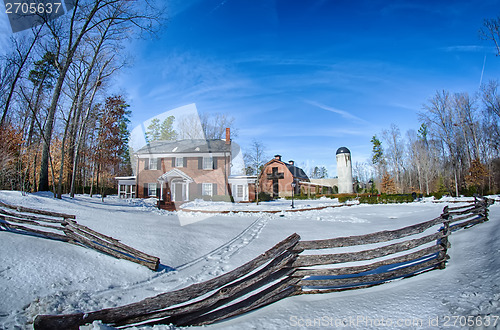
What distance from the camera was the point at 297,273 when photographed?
12.5 ft

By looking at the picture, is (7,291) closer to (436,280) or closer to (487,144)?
(436,280)

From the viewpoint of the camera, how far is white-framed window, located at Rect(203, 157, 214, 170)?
28766 mm

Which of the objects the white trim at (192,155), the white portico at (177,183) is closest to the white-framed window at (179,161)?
the white trim at (192,155)

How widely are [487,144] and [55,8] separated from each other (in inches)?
1980

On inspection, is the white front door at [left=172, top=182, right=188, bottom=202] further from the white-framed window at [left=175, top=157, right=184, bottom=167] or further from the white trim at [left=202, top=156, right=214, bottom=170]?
the white trim at [left=202, top=156, right=214, bottom=170]

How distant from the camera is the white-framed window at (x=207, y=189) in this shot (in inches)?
1109

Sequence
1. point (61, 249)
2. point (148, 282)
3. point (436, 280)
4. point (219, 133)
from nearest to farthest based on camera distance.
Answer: point (436, 280) → point (148, 282) → point (61, 249) → point (219, 133)

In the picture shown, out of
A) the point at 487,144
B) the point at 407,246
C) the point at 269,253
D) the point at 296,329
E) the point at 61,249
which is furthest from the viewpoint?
the point at 487,144

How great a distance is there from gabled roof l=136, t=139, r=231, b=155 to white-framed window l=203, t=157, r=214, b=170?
3.10 feet

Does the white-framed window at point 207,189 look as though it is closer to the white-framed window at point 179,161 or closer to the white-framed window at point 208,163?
the white-framed window at point 208,163

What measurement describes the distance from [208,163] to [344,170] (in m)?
19.4

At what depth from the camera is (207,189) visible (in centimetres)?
2834

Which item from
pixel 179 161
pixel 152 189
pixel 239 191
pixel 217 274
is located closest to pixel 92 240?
pixel 217 274

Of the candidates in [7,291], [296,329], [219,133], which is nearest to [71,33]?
[7,291]
